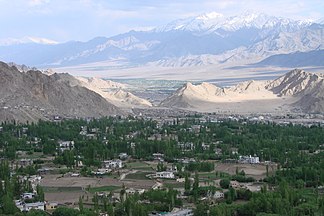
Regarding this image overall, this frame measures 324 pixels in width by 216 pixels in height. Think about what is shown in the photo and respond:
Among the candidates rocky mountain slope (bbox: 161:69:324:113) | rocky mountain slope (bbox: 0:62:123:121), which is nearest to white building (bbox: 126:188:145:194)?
rocky mountain slope (bbox: 0:62:123:121)

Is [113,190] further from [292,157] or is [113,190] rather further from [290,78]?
[290,78]

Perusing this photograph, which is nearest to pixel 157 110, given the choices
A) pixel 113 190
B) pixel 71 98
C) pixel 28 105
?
pixel 71 98

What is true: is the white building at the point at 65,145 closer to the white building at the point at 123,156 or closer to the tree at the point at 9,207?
the white building at the point at 123,156

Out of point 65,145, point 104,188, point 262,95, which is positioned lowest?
point 104,188

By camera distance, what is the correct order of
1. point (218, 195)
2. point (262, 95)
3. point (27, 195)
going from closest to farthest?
1. point (27, 195)
2. point (218, 195)
3. point (262, 95)

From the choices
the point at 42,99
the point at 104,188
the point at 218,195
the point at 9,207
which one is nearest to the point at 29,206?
the point at 9,207

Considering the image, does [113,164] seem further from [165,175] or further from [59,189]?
[59,189]

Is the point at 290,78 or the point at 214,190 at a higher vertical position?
the point at 290,78

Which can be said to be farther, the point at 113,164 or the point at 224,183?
the point at 113,164

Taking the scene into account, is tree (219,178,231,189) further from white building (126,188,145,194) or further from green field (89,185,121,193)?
green field (89,185,121,193)
